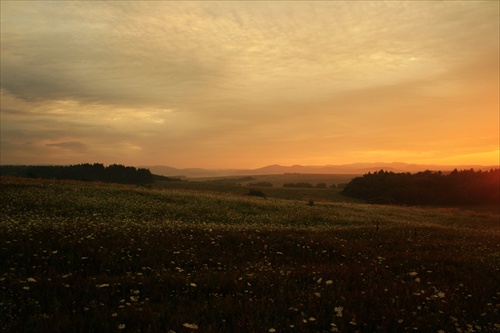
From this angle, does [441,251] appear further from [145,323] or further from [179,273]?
[145,323]

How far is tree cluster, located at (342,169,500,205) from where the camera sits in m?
89.8

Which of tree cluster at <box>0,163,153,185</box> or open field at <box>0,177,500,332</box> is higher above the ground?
tree cluster at <box>0,163,153,185</box>

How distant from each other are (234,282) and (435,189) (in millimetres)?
98029

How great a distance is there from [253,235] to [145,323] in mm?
11343

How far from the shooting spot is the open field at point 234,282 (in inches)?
298

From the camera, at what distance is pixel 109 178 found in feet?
400

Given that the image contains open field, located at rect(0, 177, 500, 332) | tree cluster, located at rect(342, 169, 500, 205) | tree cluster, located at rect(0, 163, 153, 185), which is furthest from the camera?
tree cluster, located at rect(0, 163, 153, 185)

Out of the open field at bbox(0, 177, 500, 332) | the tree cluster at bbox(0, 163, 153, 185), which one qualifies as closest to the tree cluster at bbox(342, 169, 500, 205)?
the tree cluster at bbox(0, 163, 153, 185)

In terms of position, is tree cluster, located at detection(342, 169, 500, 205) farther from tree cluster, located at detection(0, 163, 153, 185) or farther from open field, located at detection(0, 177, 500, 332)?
open field, located at detection(0, 177, 500, 332)

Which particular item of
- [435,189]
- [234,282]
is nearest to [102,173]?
[435,189]

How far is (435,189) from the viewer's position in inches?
3725

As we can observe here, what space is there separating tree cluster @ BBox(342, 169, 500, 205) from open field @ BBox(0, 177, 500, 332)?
79.4m

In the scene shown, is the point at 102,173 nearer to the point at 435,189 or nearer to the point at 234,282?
the point at 435,189

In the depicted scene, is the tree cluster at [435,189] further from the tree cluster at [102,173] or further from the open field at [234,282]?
the open field at [234,282]
